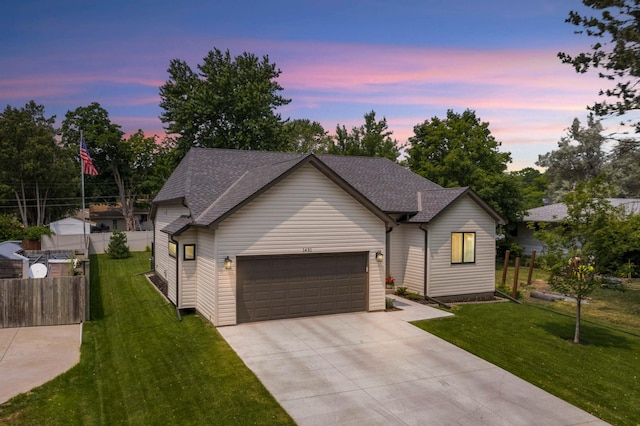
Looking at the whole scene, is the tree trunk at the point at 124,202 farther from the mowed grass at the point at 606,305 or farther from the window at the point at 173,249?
the mowed grass at the point at 606,305

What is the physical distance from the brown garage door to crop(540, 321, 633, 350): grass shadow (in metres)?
6.56

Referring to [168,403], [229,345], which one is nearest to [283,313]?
[229,345]

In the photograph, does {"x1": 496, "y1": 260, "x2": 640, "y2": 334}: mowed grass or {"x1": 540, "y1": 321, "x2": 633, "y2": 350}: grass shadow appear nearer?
{"x1": 540, "y1": 321, "x2": 633, "y2": 350}: grass shadow

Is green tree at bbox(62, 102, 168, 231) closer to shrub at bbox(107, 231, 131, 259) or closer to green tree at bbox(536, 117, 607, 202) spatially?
shrub at bbox(107, 231, 131, 259)

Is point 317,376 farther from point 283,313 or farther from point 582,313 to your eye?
point 582,313

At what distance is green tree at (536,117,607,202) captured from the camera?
48.8 m

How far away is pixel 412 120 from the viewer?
38438mm

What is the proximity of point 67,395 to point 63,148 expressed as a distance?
5364cm

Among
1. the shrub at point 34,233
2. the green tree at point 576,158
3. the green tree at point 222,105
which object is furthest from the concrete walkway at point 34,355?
the green tree at point 576,158

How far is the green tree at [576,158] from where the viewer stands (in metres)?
48.8

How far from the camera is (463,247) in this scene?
19.5 metres

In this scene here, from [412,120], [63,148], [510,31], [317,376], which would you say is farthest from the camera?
[63,148]

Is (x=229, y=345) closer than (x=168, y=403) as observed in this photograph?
No

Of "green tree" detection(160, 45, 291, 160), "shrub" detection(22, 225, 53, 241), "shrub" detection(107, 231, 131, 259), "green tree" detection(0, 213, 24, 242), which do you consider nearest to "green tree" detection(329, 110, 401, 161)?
"green tree" detection(160, 45, 291, 160)
